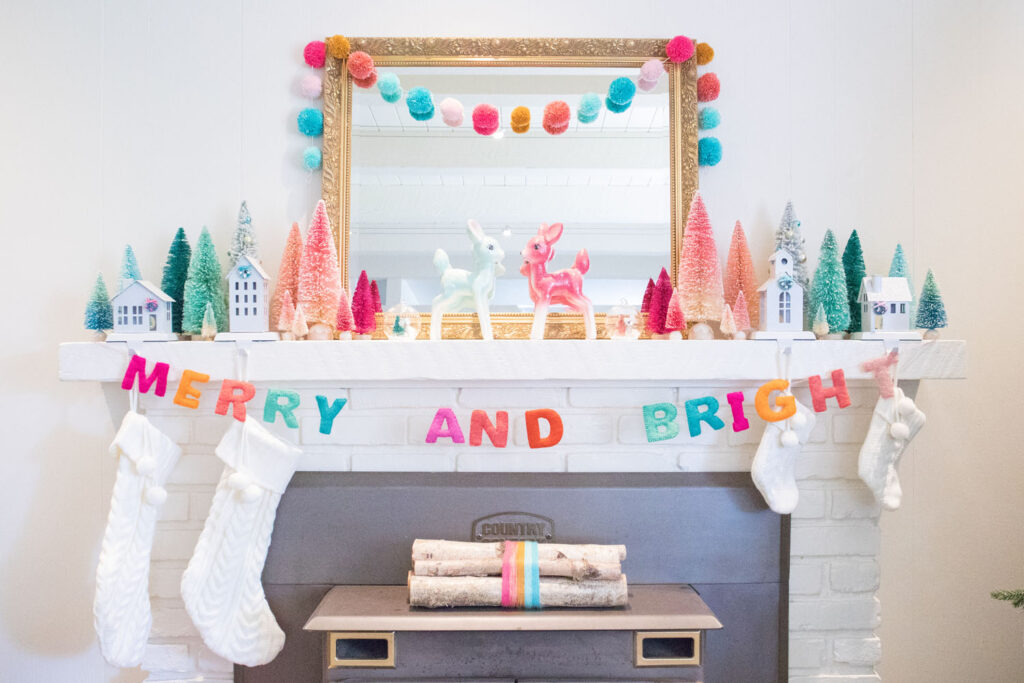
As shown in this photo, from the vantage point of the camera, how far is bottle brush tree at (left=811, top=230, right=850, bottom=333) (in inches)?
66.7

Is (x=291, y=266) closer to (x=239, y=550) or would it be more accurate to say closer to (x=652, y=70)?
(x=239, y=550)

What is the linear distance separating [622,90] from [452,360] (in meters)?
0.88

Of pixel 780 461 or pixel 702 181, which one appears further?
pixel 702 181

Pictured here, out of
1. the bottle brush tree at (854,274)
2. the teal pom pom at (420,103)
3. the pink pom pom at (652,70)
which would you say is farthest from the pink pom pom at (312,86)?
the bottle brush tree at (854,274)

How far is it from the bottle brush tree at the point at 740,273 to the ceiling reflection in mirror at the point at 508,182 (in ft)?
0.59

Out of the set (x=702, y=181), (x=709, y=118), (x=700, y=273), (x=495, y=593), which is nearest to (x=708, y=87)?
(x=709, y=118)

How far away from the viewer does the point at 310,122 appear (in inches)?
71.4

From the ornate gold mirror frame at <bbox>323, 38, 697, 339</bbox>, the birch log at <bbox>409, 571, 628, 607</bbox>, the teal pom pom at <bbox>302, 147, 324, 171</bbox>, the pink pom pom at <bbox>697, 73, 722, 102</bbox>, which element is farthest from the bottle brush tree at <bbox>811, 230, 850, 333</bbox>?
the teal pom pom at <bbox>302, 147, 324, 171</bbox>

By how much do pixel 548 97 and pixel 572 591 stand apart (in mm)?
1328

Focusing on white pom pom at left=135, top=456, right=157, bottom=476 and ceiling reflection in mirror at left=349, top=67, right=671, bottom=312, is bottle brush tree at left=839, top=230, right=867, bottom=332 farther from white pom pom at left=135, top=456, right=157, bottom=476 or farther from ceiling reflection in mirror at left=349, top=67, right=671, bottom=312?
white pom pom at left=135, top=456, right=157, bottom=476

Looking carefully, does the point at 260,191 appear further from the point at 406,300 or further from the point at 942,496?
the point at 942,496

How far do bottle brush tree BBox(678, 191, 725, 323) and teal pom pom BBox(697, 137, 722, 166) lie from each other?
0.19m

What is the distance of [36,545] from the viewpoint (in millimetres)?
1855

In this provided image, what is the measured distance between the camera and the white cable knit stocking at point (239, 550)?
1.62m
